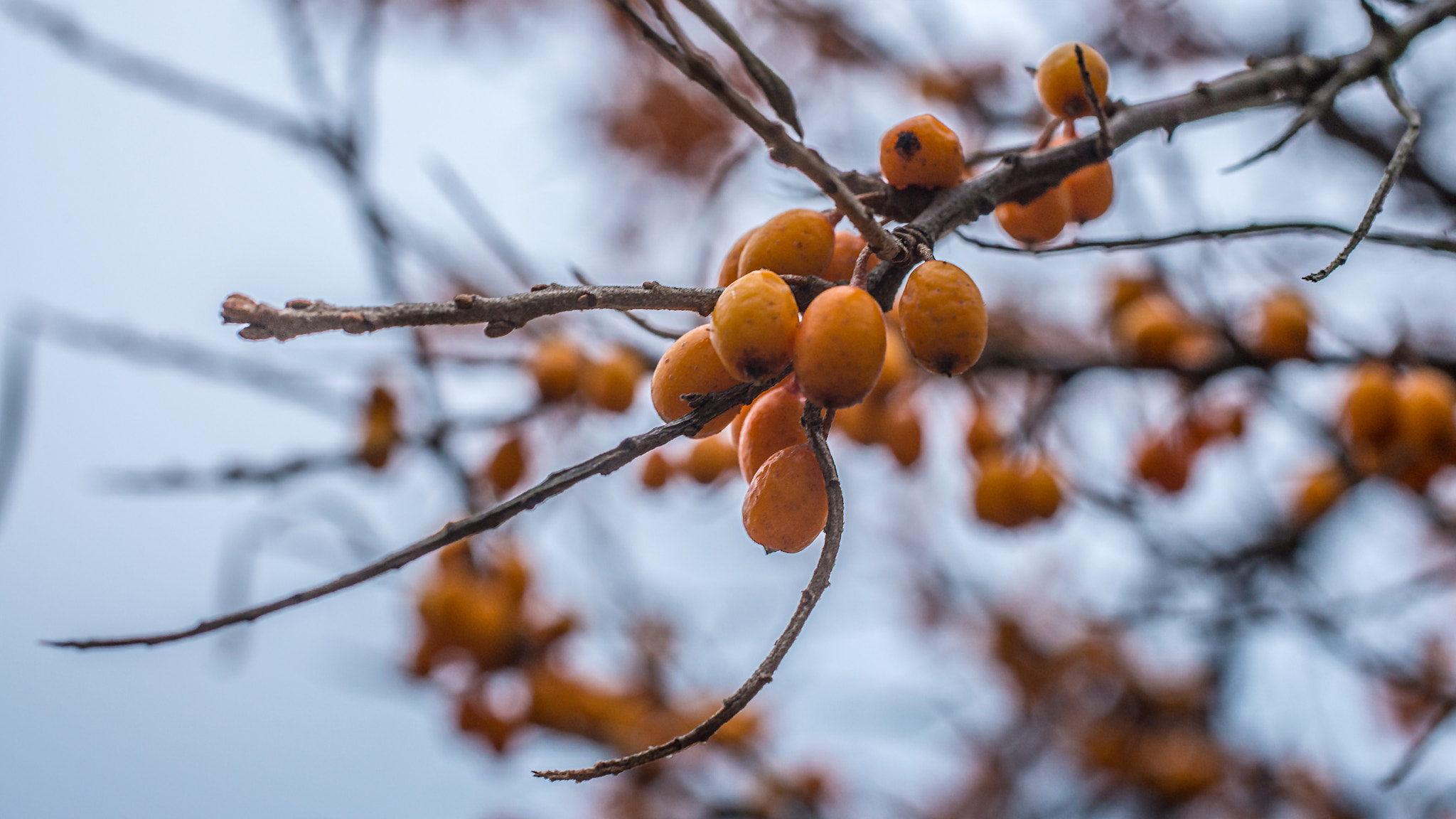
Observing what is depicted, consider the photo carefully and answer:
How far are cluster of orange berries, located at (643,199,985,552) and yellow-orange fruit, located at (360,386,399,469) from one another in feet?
6.83

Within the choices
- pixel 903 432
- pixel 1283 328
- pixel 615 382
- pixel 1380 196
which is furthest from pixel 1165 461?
pixel 1380 196

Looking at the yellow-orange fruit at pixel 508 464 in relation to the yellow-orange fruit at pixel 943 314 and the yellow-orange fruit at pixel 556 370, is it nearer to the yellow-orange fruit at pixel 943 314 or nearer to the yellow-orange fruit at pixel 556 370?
the yellow-orange fruit at pixel 556 370

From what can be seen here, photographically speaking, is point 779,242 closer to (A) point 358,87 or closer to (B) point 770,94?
(B) point 770,94

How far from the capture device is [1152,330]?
2.61 meters

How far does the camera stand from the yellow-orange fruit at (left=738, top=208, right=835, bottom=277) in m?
0.97

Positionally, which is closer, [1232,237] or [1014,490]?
[1232,237]

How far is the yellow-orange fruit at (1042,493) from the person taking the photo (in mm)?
2418

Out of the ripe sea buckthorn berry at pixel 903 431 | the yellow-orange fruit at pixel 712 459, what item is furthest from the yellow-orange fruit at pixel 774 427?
the ripe sea buckthorn berry at pixel 903 431

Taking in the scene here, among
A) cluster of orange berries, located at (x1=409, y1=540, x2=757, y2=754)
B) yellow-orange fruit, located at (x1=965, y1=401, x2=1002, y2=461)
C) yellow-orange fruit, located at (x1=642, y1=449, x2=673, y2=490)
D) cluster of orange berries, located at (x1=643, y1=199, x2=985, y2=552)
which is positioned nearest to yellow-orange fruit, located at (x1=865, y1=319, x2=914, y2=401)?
yellow-orange fruit, located at (x1=965, y1=401, x2=1002, y2=461)

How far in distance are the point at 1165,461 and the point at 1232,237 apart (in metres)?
1.88

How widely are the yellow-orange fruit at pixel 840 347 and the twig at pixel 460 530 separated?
0.15 meters

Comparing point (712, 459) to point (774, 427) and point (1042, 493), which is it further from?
point (774, 427)

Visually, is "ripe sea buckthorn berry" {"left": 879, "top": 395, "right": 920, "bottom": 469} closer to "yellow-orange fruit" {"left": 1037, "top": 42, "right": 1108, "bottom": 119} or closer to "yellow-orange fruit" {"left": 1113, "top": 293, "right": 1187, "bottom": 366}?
"yellow-orange fruit" {"left": 1113, "top": 293, "right": 1187, "bottom": 366}

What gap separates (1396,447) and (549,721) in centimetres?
298
